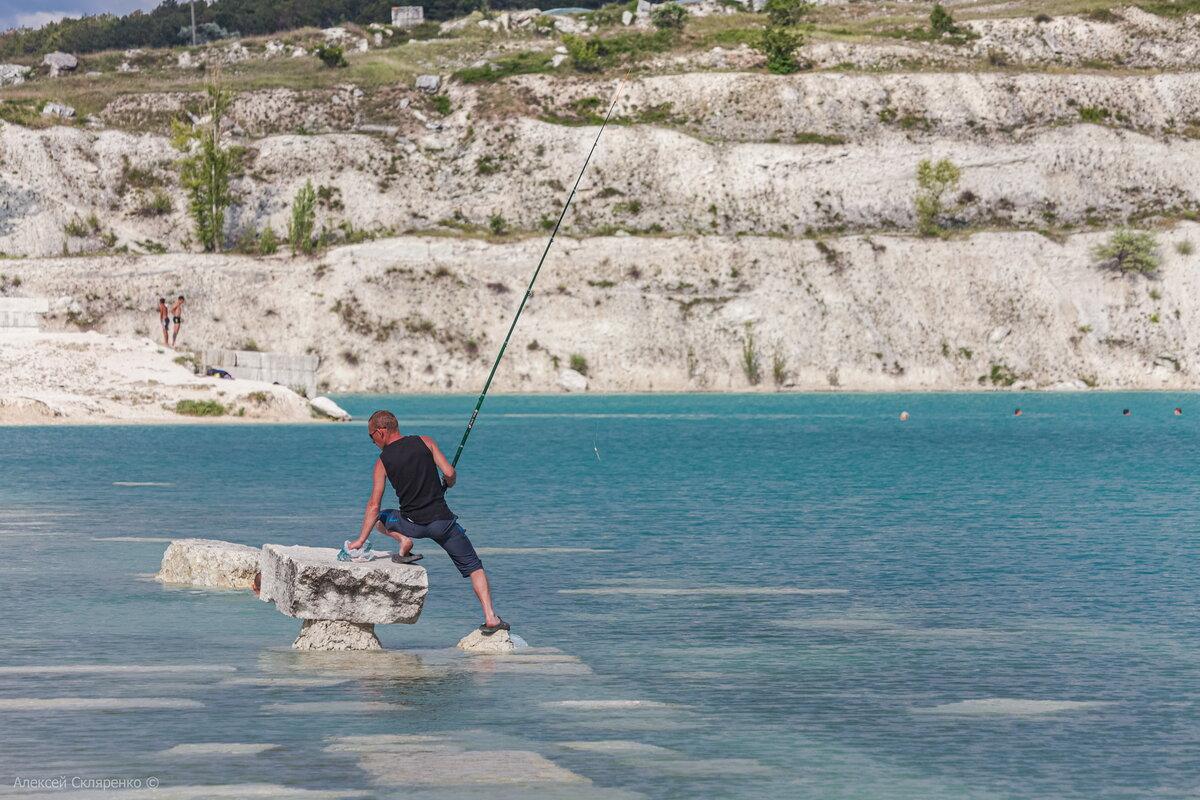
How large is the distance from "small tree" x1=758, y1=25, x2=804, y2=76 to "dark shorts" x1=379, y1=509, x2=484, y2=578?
128347mm

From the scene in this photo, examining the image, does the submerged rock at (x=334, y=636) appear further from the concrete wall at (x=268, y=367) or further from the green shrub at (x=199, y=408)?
the concrete wall at (x=268, y=367)

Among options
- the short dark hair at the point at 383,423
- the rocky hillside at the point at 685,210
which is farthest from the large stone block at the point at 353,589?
the rocky hillside at the point at 685,210

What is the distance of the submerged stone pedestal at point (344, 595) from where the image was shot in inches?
651

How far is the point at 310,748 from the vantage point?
12508 millimetres

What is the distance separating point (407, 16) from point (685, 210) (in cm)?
7496

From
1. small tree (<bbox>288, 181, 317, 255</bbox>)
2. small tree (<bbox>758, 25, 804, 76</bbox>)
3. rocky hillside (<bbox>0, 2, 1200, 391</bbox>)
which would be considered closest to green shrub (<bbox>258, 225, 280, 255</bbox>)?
small tree (<bbox>288, 181, 317, 255</bbox>)

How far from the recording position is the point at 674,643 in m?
17.8

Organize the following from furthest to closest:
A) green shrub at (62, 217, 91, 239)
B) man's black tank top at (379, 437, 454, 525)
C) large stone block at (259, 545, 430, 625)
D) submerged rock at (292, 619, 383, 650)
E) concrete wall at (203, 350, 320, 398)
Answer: green shrub at (62, 217, 91, 239)
concrete wall at (203, 350, 320, 398)
submerged rock at (292, 619, 383, 650)
man's black tank top at (379, 437, 454, 525)
large stone block at (259, 545, 430, 625)

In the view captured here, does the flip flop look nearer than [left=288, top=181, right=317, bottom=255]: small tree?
Yes

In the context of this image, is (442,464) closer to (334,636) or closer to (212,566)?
(334,636)

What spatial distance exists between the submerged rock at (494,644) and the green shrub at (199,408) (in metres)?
56.4

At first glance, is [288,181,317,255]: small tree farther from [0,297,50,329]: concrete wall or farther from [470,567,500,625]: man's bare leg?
[470,567,500,625]: man's bare leg

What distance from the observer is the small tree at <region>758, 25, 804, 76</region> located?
14250 cm

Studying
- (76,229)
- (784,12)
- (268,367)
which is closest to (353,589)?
(268,367)
